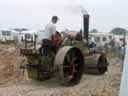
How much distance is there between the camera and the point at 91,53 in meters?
10.8

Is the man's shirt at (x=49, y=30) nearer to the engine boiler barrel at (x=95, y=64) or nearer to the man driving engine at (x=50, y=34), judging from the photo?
the man driving engine at (x=50, y=34)

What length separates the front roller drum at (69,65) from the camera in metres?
7.99

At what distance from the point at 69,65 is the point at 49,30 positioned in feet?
3.68

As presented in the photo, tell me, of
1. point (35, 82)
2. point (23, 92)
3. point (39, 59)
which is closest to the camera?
point (23, 92)

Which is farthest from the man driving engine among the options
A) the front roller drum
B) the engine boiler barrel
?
the engine boiler barrel

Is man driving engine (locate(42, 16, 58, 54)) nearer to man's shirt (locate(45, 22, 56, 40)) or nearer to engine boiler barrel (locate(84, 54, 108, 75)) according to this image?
man's shirt (locate(45, 22, 56, 40))

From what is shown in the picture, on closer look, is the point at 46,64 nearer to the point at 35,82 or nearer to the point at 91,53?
the point at 35,82

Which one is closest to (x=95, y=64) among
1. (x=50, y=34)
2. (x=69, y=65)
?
(x=69, y=65)

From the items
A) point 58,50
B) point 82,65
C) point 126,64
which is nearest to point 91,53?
point 82,65

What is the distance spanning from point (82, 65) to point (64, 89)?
1462 mm

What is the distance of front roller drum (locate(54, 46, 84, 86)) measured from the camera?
7988 millimetres

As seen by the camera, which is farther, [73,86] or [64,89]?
[73,86]

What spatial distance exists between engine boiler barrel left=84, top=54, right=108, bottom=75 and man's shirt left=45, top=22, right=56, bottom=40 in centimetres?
226

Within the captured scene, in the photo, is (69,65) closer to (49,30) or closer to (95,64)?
(49,30)
